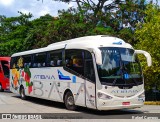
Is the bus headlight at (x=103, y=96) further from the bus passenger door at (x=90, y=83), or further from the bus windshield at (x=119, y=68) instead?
the bus windshield at (x=119, y=68)

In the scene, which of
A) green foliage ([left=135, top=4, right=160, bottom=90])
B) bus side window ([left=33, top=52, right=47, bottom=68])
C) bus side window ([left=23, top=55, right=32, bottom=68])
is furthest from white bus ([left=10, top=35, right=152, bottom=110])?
green foliage ([left=135, top=4, right=160, bottom=90])

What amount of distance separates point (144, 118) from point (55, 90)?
5798mm

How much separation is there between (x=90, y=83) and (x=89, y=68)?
63cm

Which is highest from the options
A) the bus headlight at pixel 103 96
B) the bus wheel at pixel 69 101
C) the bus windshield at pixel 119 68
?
the bus windshield at pixel 119 68

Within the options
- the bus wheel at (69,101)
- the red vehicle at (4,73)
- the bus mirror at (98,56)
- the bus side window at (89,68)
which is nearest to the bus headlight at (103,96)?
the bus side window at (89,68)

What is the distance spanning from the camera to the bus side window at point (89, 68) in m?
14.6

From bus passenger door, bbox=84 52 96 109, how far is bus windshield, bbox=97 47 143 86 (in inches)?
17.9

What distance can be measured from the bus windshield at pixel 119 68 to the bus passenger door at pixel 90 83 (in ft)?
1.49

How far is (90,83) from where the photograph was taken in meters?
14.6

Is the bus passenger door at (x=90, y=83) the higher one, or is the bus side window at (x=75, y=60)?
the bus side window at (x=75, y=60)

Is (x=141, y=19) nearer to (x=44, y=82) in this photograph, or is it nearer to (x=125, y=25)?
(x=125, y=25)

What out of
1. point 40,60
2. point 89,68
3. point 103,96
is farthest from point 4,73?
point 103,96

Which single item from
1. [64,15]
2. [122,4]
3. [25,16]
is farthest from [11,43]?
A: [122,4]

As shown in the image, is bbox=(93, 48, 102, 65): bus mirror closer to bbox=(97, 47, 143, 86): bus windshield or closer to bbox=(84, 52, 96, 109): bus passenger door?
bbox=(97, 47, 143, 86): bus windshield
